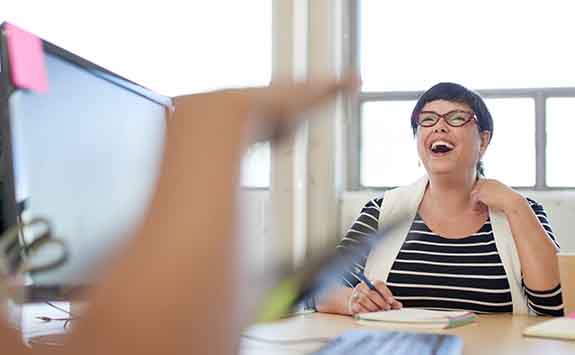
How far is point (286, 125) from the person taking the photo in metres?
0.25

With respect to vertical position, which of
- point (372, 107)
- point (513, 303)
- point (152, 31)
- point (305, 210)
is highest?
point (152, 31)

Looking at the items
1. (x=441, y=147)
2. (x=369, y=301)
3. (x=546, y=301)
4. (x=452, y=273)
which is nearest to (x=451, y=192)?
(x=441, y=147)

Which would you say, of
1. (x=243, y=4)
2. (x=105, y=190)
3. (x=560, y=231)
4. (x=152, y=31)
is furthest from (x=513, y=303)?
(x=243, y=4)

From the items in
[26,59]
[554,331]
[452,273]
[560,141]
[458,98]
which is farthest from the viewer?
[560,141]

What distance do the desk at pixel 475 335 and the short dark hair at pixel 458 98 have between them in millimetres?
716

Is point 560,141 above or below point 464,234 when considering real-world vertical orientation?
above

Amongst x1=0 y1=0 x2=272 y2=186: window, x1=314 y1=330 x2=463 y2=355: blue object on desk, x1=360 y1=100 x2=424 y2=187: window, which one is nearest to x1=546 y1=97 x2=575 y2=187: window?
x1=360 y1=100 x2=424 y2=187: window

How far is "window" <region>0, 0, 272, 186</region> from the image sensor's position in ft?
7.10

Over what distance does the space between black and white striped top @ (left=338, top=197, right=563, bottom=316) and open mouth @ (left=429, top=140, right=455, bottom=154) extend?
0.20m

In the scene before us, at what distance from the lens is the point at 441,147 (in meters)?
1.93

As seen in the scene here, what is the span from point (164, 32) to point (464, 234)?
4.32ft

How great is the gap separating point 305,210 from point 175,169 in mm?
2578

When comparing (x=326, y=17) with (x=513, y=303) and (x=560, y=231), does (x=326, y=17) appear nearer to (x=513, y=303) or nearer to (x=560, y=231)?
(x=560, y=231)

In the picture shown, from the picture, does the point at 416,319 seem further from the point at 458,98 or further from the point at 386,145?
the point at 386,145
